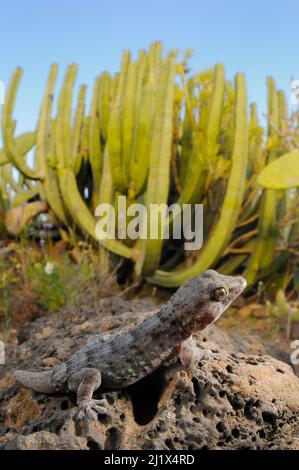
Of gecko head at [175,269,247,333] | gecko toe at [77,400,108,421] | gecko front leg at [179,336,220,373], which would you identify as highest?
gecko head at [175,269,247,333]

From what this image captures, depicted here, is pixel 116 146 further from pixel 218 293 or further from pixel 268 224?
pixel 218 293

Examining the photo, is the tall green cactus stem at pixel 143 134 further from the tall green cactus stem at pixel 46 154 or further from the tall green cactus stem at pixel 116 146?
the tall green cactus stem at pixel 46 154

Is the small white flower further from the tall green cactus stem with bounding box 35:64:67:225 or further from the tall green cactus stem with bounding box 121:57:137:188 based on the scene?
the tall green cactus stem with bounding box 35:64:67:225

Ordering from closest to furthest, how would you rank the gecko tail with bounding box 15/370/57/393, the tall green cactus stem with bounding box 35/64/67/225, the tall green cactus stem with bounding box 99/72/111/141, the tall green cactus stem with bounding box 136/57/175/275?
the gecko tail with bounding box 15/370/57/393 < the tall green cactus stem with bounding box 136/57/175/275 < the tall green cactus stem with bounding box 99/72/111/141 < the tall green cactus stem with bounding box 35/64/67/225

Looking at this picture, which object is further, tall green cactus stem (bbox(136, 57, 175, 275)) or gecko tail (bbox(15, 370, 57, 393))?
tall green cactus stem (bbox(136, 57, 175, 275))

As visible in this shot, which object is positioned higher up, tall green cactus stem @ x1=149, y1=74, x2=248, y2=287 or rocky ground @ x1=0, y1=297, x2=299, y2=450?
tall green cactus stem @ x1=149, y1=74, x2=248, y2=287

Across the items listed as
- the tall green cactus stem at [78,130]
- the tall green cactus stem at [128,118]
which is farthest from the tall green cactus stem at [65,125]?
the tall green cactus stem at [128,118]

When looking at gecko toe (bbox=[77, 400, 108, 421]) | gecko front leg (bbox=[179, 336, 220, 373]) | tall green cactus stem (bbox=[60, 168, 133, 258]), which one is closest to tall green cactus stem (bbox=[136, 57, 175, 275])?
tall green cactus stem (bbox=[60, 168, 133, 258])
